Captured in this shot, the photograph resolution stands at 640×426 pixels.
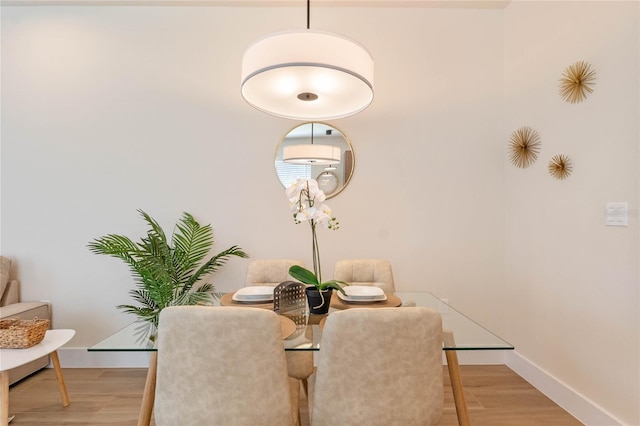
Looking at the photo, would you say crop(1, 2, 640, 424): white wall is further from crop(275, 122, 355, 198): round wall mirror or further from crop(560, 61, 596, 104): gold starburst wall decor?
crop(560, 61, 596, 104): gold starburst wall decor

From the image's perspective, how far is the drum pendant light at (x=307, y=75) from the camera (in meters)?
1.27

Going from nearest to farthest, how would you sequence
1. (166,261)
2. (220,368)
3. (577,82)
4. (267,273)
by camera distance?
(220,368) < (577,82) < (267,273) < (166,261)

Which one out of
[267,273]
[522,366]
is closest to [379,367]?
[267,273]

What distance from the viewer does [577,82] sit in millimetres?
2037

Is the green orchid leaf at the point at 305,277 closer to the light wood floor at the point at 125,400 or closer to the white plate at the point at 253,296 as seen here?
the white plate at the point at 253,296

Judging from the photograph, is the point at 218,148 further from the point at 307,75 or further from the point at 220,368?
the point at 220,368

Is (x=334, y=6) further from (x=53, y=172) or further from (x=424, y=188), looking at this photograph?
(x=53, y=172)

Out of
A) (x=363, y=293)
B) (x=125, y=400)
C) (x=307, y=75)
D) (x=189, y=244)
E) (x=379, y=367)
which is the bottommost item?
(x=125, y=400)

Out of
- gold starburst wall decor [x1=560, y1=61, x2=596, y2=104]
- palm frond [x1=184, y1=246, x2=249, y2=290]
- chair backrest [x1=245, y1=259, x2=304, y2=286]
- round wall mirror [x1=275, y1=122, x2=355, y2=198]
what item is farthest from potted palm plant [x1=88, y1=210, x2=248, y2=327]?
gold starburst wall decor [x1=560, y1=61, x2=596, y2=104]

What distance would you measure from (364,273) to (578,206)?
54.9 inches

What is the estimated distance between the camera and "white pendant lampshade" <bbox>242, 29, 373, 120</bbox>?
127 centimetres

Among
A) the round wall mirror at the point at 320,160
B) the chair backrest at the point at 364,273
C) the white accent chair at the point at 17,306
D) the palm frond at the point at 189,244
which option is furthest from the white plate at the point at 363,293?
the white accent chair at the point at 17,306

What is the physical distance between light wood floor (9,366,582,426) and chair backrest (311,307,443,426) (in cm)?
98

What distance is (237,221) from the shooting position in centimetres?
279
